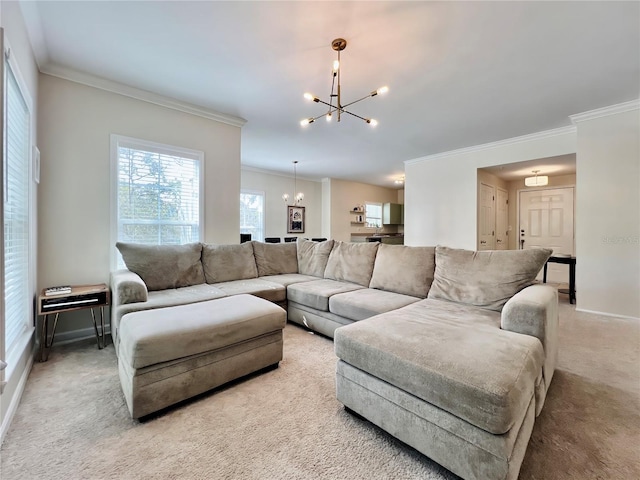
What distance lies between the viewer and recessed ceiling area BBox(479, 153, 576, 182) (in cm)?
456

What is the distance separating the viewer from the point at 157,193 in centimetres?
334

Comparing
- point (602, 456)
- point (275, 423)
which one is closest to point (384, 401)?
point (275, 423)

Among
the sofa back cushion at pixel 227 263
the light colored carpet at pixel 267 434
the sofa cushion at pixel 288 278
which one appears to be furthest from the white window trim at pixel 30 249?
the sofa cushion at pixel 288 278

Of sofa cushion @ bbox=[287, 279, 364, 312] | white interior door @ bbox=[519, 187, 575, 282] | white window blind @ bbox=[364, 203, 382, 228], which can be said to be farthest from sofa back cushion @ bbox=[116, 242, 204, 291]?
white interior door @ bbox=[519, 187, 575, 282]

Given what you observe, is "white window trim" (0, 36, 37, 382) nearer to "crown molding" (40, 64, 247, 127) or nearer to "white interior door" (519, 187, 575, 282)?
"crown molding" (40, 64, 247, 127)

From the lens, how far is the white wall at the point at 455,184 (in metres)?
4.38

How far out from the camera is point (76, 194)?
9.30 feet

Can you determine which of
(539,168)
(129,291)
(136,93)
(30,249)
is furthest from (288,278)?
(539,168)

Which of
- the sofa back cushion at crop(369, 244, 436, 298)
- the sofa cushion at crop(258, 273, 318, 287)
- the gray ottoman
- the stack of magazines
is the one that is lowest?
the gray ottoman

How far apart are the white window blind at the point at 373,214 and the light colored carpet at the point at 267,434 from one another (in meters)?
7.15

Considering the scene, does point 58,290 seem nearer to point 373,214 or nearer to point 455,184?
point 455,184

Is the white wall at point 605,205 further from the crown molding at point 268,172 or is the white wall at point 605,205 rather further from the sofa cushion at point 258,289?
the crown molding at point 268,172

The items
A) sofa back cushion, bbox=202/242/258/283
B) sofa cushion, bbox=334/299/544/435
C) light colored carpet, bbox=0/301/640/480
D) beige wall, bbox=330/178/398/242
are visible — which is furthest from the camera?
beige wall, bbox=330/178/398/242

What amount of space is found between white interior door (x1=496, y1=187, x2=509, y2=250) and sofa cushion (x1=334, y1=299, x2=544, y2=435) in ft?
16.8
